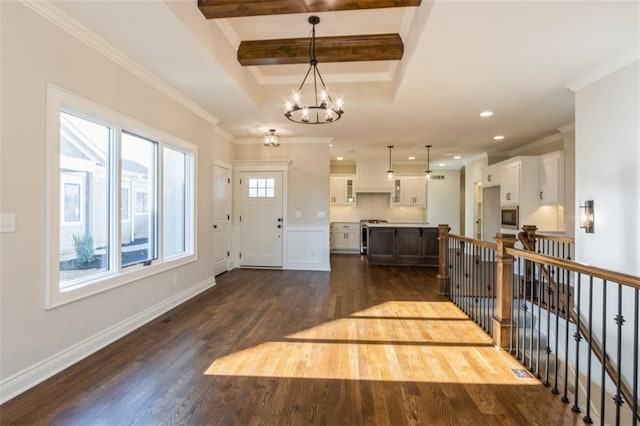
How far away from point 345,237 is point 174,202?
5.93 m

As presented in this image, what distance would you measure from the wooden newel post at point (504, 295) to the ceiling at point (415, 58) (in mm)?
1755

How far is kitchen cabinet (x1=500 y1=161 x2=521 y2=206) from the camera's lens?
6.28 m

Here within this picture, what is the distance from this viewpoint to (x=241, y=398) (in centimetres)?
213

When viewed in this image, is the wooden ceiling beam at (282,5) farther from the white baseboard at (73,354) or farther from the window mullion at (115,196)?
the white baseboard at (73,354)

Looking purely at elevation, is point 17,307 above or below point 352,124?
below

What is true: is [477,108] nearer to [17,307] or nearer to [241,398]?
[241,398]

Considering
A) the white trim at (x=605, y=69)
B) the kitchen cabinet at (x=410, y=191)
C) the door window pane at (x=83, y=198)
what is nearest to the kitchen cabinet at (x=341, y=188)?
the kitchen cabinet at (x=410, y=191)

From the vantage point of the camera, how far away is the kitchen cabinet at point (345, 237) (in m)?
9.49

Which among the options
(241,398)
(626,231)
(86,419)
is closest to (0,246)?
(86,419)

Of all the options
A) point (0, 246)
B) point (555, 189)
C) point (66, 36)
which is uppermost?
point (66, 36)

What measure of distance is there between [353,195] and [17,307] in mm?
8220

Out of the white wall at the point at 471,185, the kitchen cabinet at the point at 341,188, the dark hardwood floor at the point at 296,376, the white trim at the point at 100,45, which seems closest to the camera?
the dark hardwood floor at the point at 296,376

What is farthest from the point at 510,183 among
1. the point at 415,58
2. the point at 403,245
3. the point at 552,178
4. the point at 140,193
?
the point at 140,193

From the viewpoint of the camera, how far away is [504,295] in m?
2.98
